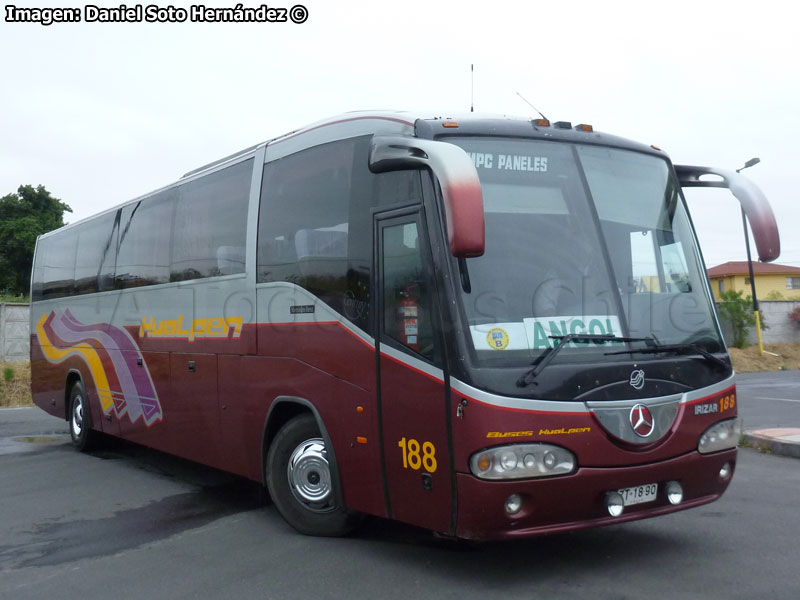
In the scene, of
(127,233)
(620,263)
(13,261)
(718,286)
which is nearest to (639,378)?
(620,263)

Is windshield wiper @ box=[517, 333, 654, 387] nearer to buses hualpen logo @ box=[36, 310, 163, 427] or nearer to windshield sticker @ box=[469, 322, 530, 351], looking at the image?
windshield sticker @ box=[469, 322, 530, 351]

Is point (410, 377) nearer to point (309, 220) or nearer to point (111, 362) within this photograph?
point (309, 220)

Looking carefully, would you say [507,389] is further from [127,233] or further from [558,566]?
[127,233]

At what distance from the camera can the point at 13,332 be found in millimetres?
23266

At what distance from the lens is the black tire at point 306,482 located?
6602mm

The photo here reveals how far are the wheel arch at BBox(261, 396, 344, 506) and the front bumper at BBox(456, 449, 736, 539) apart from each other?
1390 mm

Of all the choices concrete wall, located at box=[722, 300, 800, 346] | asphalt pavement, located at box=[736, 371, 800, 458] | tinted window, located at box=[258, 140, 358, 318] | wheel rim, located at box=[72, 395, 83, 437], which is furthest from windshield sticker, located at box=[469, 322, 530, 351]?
concrete wall, located at box=[722, 300, 800, 346]

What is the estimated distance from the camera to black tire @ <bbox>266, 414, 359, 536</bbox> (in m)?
6.60

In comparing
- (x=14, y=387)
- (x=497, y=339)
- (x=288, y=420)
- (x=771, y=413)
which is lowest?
(x=771, y=413)

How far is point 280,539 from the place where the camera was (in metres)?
6.77

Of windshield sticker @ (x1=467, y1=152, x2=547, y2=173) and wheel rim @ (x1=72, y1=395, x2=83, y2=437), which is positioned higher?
windshield sticker @ (x1=467, y1=152, x2=547, y2=173)

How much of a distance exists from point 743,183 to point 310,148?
342 centimetres

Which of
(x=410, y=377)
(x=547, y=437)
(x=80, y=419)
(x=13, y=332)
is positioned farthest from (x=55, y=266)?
(x=13, y=332)

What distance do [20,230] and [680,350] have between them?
49.1 m
